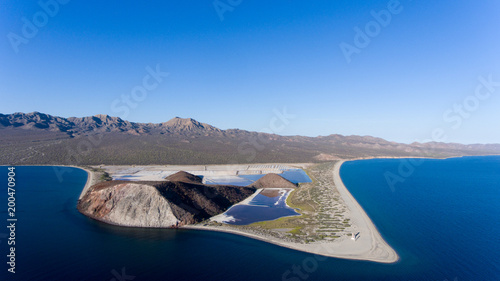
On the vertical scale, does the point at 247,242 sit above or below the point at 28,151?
below

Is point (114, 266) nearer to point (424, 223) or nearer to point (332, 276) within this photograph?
point (332, 276)

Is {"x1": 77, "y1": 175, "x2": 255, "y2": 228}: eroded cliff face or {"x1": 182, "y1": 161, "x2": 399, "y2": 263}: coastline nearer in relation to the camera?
{"x1": 182, "y1": 161, "x2": 399, "y2": 263}: coastline

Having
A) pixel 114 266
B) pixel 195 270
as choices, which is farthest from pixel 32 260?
pixel 195 270

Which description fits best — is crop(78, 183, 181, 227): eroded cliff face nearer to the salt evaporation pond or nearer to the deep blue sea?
the deep blue sea

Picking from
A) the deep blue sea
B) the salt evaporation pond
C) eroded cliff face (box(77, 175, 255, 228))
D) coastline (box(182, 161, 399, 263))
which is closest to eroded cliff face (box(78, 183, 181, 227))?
eroded cliff face (box(77, 175, 255, 228))

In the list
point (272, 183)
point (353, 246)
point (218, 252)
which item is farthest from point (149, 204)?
point (272, 183)

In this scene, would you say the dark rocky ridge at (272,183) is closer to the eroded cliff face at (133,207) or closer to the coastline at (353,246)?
the coastline at (353,246)

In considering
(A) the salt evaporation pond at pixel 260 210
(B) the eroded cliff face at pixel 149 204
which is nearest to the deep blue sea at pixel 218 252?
(B) the eroded cliff face at pixel 149 204

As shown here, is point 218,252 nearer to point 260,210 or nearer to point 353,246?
point 260,210
